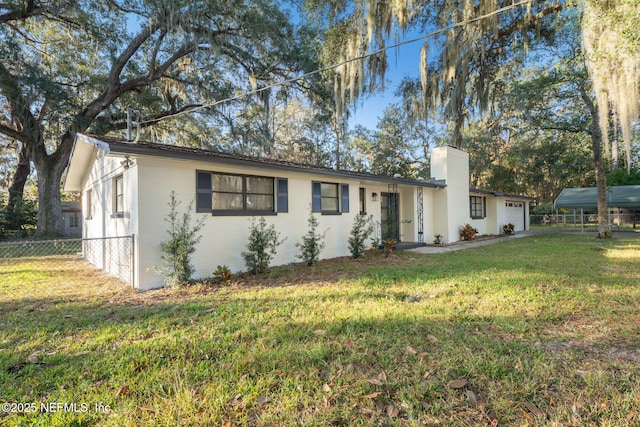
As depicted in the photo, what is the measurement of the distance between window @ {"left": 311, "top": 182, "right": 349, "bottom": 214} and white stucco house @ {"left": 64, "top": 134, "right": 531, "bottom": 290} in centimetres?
3

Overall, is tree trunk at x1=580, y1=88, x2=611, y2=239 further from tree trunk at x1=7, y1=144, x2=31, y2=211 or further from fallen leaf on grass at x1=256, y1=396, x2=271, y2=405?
tree trunk at x1=7, y1=144, x2=31, y2=211

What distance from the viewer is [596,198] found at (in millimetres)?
19828

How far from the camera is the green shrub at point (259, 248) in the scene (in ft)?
21.5

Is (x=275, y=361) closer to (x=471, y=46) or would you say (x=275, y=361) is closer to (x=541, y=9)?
(x=471, y=46)

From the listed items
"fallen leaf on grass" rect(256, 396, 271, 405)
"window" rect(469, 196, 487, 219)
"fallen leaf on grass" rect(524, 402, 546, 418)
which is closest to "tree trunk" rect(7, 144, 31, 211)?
"fallen leaf on grass" rect(256, 396, 271, 405)

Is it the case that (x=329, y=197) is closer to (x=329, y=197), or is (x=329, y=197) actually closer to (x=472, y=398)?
(x=329, y=197)

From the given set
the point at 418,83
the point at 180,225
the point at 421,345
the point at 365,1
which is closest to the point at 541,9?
the point at 418,83

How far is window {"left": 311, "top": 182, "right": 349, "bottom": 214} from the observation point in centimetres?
848

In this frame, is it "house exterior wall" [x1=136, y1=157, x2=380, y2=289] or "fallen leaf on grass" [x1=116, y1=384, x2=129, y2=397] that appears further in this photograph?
"house exterior wall" [x1=136, y1=157, x2=380, y2=289]

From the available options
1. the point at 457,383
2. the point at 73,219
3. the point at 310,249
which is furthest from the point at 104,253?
the point at 73,219

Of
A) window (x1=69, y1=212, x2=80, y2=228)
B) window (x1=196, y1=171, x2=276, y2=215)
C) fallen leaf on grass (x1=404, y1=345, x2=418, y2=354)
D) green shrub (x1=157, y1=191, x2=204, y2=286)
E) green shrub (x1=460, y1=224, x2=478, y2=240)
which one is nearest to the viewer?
fallen leaf on grass (x1=404, y1=345, x2=418, y2=354)

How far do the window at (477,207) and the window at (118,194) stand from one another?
1416 cm

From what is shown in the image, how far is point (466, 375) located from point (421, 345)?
0.57m

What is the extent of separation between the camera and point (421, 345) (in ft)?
9.84
